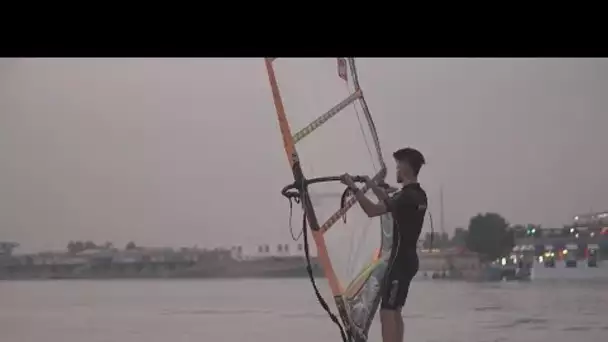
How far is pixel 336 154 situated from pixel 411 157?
30 cm

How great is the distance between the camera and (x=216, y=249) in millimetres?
4270

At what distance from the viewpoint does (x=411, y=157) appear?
4.14m

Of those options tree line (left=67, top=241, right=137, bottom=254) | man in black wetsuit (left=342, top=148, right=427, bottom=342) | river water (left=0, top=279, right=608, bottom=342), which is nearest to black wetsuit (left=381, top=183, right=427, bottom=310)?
man in black wetsuit (left=342, top=148, right=427, bottom=342)

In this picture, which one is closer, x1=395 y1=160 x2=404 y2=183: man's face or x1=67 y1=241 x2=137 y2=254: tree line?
x1=395 y1=160 x2=404 y2=183: man's face

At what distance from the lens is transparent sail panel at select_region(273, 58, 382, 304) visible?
13.4 feet

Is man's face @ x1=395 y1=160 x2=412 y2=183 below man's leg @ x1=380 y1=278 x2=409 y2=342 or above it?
above

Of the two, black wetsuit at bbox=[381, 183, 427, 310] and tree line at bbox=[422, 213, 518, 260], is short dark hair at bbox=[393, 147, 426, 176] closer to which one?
black wetsuit at bbox=[381, 183, 427, 310]

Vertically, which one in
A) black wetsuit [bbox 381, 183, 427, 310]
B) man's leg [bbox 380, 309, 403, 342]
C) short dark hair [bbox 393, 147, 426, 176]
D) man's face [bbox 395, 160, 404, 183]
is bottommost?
man's leg [bbox 380, 309, 403, 342]

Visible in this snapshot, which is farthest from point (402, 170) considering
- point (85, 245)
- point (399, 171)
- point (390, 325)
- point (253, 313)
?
point (85, 245)

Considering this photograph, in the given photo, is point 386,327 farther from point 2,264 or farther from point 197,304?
point 2,264

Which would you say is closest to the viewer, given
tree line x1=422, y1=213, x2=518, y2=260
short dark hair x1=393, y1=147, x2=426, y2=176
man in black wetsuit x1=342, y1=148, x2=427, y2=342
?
man in black wetsuit x1=342, y1=148, x2=427, y2=342

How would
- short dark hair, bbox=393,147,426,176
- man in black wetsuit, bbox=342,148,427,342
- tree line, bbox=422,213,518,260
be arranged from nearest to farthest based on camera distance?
man in black wetsuit, bbox=342,148,427,342 < short dark hair, bbox=393,147,426,176 < tree line, bbox=422,213,518,260

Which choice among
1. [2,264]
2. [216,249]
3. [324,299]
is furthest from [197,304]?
[2,264]

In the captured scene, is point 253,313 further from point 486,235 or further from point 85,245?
point 486,235
